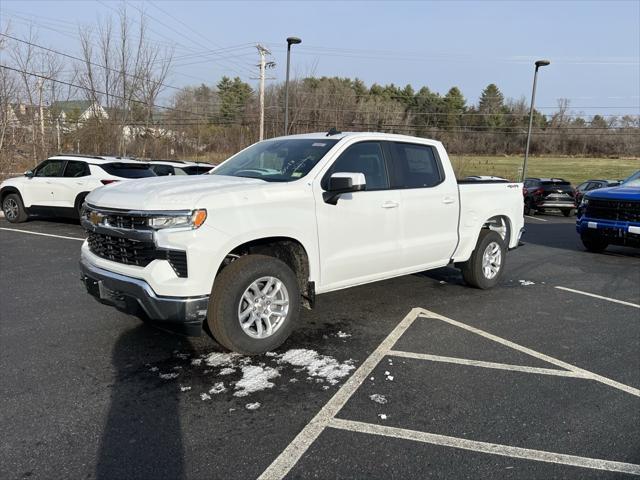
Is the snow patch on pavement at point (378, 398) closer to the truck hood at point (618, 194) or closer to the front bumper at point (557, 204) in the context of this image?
the truck hood at point (618, 194)

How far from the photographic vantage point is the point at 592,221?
1050 cm

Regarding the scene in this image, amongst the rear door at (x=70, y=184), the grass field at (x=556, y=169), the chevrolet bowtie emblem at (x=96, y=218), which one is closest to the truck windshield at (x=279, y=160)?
the chevrolet bowtie emblem at (x=96, y=218)

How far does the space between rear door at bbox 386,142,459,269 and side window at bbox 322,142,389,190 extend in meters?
0.14

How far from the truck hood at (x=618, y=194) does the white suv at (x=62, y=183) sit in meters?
9.43

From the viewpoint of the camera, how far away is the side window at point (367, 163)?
4914 millimetres

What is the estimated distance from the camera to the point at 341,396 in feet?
11.8

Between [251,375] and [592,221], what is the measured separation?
9.10 meters

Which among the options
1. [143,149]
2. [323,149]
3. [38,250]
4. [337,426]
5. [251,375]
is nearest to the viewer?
[337,426]

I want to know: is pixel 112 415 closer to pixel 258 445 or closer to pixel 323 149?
pixel 258 445

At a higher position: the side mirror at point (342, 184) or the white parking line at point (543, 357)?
the side mirror at point (342, 184)

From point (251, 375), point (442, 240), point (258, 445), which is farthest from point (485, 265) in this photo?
point (258, 445)

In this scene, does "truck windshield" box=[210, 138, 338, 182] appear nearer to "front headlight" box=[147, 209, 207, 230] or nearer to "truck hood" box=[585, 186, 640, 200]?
"front headlight" box=[147, 209, 207, 230]

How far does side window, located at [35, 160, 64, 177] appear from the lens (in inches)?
461

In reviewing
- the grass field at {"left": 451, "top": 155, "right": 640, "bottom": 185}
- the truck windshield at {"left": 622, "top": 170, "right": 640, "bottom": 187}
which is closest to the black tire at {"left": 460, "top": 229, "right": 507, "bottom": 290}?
the truck windshield at {"left": 622, "top": 170, "right": 640, "bottom": 187}
